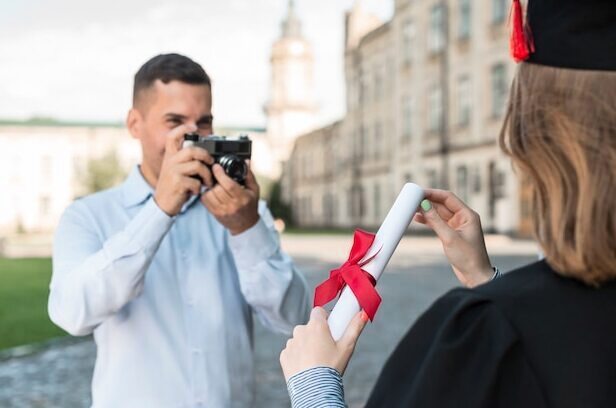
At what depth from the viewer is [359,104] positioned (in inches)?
1775

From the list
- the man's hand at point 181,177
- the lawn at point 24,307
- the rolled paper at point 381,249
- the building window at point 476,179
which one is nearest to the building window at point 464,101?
the building window at point 476,179

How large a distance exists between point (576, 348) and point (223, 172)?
1.26 m

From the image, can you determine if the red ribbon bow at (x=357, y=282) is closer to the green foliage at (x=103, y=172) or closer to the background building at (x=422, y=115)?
the background building at (x=422, y=115)

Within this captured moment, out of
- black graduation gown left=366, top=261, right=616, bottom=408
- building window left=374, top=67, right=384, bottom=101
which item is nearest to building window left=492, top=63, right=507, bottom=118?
building window left=374, top=67, right=384, bottom=101

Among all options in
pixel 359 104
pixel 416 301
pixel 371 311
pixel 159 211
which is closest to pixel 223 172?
pixel 159 211

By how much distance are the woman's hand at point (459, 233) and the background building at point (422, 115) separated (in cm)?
1916

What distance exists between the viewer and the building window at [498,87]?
28.1 m

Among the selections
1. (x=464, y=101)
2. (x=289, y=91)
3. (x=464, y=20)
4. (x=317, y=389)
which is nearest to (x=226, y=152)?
(x=317, y=389)

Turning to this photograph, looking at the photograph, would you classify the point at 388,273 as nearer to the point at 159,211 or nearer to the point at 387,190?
the point at 159,211

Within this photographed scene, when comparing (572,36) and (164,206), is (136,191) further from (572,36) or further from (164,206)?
(572,36)

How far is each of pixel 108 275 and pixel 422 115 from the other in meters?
33.8

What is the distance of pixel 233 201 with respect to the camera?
2131 mm

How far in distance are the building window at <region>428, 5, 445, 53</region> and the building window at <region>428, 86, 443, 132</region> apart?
1786mm

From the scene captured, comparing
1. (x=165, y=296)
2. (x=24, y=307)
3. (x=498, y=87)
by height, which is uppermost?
(x=498, y=87)
